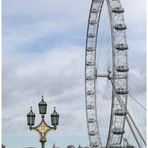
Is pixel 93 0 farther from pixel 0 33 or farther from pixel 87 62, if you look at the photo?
pixel 0 33

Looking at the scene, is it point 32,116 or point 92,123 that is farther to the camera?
point 92,123

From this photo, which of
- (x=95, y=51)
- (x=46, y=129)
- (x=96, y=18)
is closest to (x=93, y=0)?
(x=96, y=18)

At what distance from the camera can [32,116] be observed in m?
25.5

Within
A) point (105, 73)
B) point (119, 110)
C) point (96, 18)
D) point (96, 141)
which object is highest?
point (96, 18)

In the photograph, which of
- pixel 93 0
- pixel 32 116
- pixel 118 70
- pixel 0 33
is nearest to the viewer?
pixel 0 33

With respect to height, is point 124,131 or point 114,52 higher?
point 114,52

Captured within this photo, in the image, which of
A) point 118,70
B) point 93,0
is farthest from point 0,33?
point 93,0

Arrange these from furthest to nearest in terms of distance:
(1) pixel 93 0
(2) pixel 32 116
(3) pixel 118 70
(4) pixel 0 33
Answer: (1) pixel 93 0
(3) pixel 118 70
(2) pixel 32 116
(4) pixel 0 33

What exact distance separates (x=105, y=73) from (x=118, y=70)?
24.1 ft

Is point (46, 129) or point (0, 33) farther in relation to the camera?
point (46, 129)

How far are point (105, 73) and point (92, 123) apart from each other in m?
9.67

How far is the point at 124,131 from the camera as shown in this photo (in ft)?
209

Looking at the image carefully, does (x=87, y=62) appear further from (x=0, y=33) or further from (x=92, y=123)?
(x=0, y=33)

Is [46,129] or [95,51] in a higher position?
[95,51]
